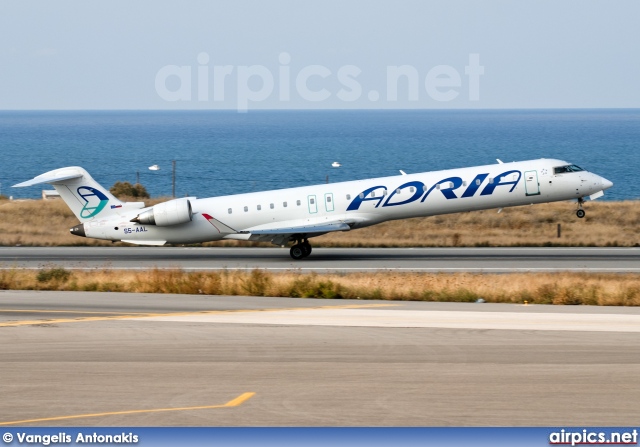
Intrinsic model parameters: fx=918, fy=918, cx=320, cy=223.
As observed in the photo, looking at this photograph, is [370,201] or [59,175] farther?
[59,175]

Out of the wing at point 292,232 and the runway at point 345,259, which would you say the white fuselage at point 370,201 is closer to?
the wing at point 292,232

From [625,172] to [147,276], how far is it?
9477 cm

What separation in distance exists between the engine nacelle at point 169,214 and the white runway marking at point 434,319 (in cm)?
1609

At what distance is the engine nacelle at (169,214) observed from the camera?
37.6 metres

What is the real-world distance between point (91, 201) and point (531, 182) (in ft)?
59.0

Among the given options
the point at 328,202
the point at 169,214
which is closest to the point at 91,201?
the point at 169,214

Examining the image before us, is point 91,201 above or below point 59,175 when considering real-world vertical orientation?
below

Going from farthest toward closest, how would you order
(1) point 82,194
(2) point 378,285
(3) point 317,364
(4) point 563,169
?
(1) point 82,194
(4) point 563,169
(2) point 378,285
(3) point 317,364

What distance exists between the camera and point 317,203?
37531mm

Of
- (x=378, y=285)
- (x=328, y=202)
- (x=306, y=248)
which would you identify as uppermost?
(x=328, y=202)

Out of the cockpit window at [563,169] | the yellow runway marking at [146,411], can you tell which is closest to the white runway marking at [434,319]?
the yellow runway marking at [146,411]

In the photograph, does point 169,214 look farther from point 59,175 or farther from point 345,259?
point 345,259

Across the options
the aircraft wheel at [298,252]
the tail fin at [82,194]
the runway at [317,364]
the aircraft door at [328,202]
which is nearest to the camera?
the runway at [317,364]

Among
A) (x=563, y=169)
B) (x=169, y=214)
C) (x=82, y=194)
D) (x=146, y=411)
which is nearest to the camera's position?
(x=146, y=411)
